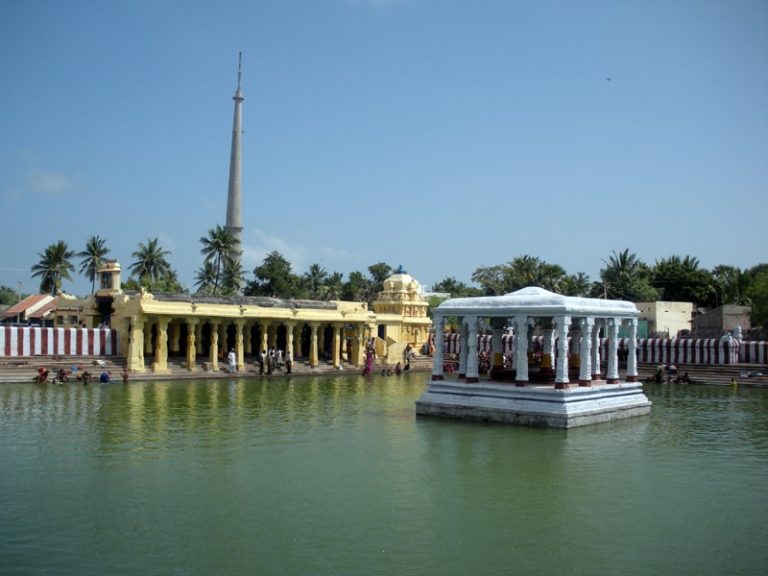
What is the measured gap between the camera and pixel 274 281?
198 ft

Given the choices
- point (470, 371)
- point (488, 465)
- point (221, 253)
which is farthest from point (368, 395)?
point (221, 253)

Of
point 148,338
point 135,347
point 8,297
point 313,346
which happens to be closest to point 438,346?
point 135,347

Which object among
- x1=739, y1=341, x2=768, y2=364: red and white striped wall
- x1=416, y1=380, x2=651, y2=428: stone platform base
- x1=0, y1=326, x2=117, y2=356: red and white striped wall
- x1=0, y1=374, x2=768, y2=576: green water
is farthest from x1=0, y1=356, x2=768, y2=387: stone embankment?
x1=416, y1=380, x2=651, y2=428: stone platform base

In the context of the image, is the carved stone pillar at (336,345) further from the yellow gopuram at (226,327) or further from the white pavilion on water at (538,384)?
the white pavilion on water at (538,384)

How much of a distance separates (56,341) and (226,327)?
24.8 ft

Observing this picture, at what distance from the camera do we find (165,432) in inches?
680

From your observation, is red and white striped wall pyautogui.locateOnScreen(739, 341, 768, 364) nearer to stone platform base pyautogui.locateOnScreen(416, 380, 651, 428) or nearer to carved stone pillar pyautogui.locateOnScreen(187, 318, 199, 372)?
stone platform base pyautogui.locateOnScreen(416, 380, 651, 428)

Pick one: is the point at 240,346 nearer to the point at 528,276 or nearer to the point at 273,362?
the point at 273,362

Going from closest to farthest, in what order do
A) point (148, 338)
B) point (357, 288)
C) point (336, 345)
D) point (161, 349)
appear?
point (161, 349) < point (148, 338) < point (336, 345) < point (357, 288)

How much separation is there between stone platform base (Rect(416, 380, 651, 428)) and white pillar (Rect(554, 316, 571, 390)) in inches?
10.7

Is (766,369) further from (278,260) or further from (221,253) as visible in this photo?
(278,260)

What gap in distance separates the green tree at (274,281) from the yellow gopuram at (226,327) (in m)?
15.9

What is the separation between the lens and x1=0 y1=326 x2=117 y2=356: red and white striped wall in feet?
99.1

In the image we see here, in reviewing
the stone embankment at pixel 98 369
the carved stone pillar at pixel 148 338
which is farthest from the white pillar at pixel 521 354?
the carved stone pillar at pixel 148 338
